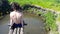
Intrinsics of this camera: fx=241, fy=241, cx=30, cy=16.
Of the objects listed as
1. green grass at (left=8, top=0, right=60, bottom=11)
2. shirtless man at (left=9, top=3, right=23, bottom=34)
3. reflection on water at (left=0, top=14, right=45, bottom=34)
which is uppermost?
shirtless man at (left=9, top=3, right=23, bottom=34)

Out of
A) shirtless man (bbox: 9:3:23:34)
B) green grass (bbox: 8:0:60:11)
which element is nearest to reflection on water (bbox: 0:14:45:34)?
green grass (bbox: 8:0:60:11)

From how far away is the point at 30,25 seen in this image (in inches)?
506

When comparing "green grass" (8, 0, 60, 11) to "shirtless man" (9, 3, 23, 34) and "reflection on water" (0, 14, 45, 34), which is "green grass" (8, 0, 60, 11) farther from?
"shirtless man" (9, 3, 23, 34)

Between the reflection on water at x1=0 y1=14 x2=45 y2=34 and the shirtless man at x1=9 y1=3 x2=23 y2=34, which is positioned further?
the reflection on water at x1=0 y1=14 x2=45 y2=34

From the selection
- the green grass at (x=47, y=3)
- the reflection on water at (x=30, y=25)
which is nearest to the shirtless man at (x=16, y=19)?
the reflection on water at (x=30, y=25)

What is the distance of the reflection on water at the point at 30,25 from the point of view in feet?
39.1

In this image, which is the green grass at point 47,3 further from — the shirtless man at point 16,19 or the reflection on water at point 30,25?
the shirtless man at point 16,19

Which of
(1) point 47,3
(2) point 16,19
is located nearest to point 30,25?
(1) point 47,3

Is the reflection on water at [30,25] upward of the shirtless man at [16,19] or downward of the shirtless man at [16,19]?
downward

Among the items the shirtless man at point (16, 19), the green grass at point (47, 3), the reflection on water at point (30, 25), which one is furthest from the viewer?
the green grass at point (47, 3)

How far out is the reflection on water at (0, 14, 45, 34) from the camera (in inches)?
469

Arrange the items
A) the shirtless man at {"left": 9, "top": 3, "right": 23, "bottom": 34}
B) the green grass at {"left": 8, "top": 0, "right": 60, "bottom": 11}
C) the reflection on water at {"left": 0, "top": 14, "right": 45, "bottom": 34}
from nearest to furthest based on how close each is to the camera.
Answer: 1. the shirtless man at {"left": 9, "top": 3, "right": 23, "bottom": 34}
2. the reflection on water at {"left": 0, "top": 14, "right": 45, "bottom": 34}
3. the green grass at {"left": 8, "top": 0, "right": 60, "bottom": 11}

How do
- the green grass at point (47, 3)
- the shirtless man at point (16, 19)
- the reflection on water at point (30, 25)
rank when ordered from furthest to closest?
the green grass at point (47, 3) < the reflection on water at point (30, 25) < the shirtless man at point (16, 19)

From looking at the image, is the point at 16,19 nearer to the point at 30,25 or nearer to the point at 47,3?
the point at 30,25
